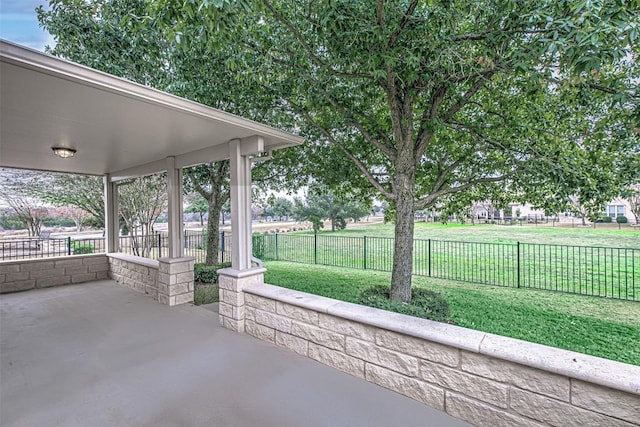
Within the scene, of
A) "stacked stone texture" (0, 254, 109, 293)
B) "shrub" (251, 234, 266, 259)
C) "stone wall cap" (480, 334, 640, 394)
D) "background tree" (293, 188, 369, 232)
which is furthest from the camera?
"background tree" (293, 188, 369, 232)

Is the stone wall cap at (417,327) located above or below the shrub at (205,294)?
above

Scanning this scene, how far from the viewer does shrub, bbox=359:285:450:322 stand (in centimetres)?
368

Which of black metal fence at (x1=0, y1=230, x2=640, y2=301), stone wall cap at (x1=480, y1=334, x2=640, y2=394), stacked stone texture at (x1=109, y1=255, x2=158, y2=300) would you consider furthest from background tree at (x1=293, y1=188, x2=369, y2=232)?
stone wall cap at (x1=480, y1=334, x2=640, y2=394)

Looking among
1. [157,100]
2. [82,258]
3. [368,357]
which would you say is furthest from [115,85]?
[82,258]

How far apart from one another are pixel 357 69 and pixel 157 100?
2771 millimetres

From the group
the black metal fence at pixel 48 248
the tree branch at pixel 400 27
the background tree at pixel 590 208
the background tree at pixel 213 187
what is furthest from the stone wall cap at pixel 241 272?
the black metal fence at pixel 48 248

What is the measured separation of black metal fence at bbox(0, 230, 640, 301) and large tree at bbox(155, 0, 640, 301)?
3.56 m

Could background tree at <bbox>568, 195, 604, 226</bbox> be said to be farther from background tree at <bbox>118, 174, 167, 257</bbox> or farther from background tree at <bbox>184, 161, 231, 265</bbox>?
background tree at <bbox>118, 174, 167, 257</bbox>

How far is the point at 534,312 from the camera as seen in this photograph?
17.6 ft

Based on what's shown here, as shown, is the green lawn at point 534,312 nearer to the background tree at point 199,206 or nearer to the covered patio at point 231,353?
the covered patio at point 231,353

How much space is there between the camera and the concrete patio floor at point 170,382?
2.16m

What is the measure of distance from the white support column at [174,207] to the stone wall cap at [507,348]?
306 centimetres

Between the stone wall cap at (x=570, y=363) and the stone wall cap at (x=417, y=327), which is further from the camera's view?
the stone wall cap at (x=417, y=327)

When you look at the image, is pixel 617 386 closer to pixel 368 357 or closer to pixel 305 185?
pixel 368 357
